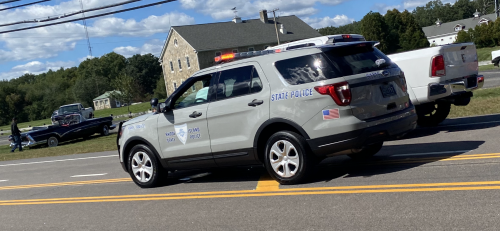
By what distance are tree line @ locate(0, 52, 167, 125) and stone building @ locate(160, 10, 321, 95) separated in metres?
6.14

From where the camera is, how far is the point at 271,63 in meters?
7.34

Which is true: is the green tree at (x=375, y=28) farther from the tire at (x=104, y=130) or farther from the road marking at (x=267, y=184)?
the road marking at (x=267, y=184)

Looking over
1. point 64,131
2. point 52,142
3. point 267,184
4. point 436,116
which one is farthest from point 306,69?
point 52,142

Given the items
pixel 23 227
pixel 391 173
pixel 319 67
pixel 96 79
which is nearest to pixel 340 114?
pixel 319 67

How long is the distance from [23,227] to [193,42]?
53572 millimetres

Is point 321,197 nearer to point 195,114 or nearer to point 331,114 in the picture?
point 331,114

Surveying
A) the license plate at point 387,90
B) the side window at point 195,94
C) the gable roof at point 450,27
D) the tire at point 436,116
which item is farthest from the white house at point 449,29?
the side window at point 195,94

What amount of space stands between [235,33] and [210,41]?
149 inches

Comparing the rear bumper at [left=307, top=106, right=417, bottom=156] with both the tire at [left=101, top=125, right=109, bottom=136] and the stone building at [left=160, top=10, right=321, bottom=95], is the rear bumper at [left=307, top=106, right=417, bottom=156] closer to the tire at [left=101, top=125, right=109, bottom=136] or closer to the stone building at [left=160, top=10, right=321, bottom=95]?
the tire at [left=101, top=125, right=109, bottom=136]

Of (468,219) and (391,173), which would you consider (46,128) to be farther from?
(468,219)

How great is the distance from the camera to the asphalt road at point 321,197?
5.33 meters

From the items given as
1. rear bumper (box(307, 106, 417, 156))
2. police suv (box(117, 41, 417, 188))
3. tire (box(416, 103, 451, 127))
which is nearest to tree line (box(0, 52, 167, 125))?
tire (box(416, 103, 451, 127))

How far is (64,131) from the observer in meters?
25.8

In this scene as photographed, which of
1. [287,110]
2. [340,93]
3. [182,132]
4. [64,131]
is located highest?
[340,93]
